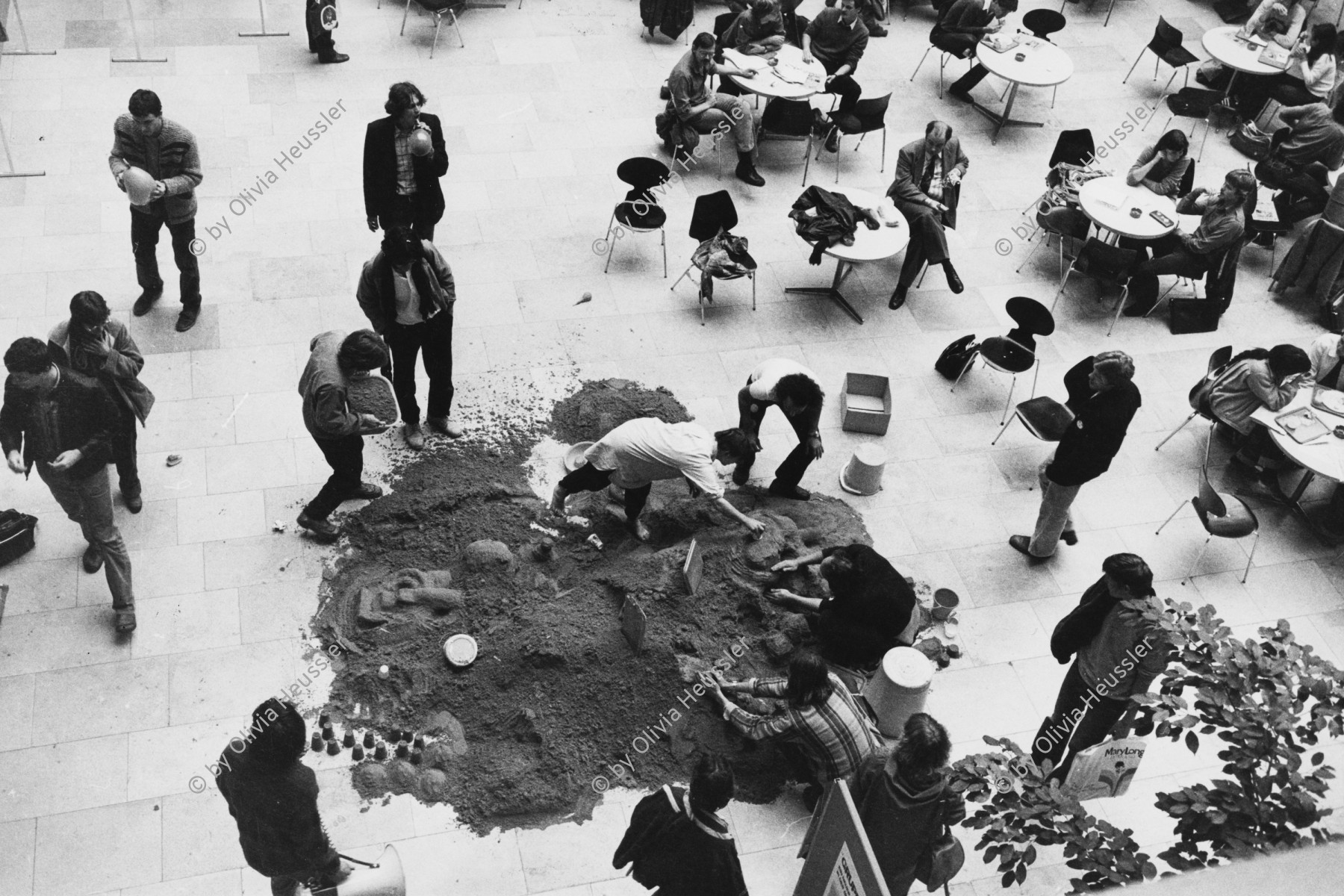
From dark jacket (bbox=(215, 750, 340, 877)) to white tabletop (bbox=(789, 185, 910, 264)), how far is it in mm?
5969

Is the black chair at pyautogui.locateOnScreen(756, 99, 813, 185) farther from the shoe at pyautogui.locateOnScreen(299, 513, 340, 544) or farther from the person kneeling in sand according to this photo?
the shoe at pyautogui.locateOnScreen(299, 513, 340, 544)

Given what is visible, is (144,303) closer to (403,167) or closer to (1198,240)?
(403,167)

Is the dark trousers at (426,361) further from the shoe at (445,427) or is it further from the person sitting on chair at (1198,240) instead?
the person sitting on chair at (1198,240)

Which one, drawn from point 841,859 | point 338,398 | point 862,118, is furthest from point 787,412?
point 862,118

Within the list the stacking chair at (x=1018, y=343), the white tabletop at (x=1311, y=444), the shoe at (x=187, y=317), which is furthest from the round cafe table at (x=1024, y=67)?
the shoe at (x=187, y=317)

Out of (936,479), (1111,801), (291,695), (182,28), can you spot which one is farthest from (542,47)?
(1111,801)

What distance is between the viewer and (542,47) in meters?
12.6

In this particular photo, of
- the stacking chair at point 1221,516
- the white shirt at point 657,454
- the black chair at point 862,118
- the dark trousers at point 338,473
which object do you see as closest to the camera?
the white shirt at point 657,454

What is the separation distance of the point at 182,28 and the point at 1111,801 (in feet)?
35.7

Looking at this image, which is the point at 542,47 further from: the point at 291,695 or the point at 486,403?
the point at 291,695

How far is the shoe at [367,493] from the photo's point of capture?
26.2 ft

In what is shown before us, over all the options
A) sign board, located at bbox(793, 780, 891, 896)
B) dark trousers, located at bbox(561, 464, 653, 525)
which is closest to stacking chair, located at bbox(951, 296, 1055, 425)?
dark trousers, located at bbox(561, 464, 653, 525)

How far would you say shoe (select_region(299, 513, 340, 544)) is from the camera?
7.78 metres

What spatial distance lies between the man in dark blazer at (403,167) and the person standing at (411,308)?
0.81 meters
